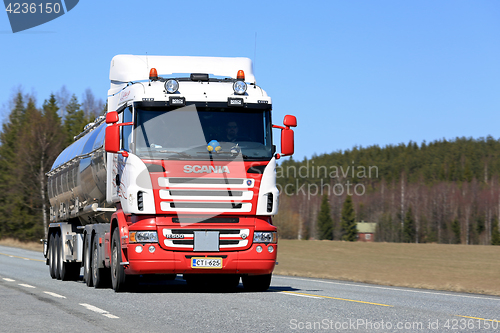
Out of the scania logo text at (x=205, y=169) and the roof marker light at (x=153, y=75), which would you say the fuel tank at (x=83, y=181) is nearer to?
the roof marker light at (x=153, y=75)

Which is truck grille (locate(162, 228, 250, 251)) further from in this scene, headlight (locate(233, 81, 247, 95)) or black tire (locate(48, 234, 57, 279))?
black tire (locate(48, 234, 57, 279))

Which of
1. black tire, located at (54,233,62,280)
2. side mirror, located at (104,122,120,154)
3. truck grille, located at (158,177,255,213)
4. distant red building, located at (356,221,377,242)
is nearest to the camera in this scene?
truck grille, located at (158,177,255,213)

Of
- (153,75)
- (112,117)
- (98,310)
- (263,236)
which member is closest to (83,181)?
(112,117)

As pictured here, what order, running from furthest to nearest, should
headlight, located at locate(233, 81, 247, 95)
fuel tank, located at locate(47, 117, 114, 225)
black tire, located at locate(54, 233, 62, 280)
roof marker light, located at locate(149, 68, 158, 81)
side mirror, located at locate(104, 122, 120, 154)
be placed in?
black tire, located at locate(54, 233, 62, 280) → fuel tank, located at locate(47, 117, 114, 225) → roof marker light, located at locate(149, 68, 158, 81) → headlight, located at locate(233, 81, 247, 95) → side mirror, located at locate(104, 122, 120, 154)

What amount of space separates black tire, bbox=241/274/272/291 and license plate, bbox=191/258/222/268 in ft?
6.42

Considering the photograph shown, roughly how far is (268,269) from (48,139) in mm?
56863

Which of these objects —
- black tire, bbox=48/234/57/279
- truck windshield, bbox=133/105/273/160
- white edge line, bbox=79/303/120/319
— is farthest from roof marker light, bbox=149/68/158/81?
black tire, bbox=48/234/57/279

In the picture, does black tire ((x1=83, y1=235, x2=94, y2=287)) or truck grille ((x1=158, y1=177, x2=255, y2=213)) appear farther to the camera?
black tire ((x1=83, y1=235, x2=94, y2=287))

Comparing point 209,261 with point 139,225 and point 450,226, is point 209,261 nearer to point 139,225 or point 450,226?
point 139,225

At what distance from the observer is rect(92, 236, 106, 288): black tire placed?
540 inches

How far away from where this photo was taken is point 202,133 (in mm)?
11422

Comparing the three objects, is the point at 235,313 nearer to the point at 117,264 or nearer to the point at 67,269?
the point at 117,264

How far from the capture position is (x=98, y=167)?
14.4 metres

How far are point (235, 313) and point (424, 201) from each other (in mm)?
137868
